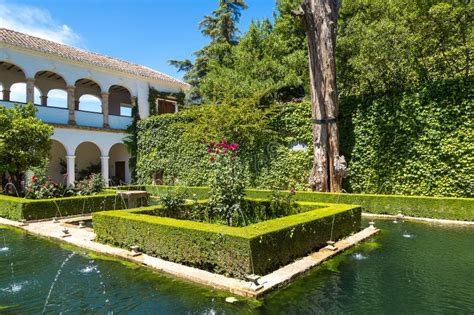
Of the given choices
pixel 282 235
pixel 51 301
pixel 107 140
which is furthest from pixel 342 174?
pixel 107 140

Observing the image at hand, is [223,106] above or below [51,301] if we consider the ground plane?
above

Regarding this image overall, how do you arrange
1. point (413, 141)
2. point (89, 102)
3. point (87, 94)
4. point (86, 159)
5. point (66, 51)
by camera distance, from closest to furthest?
point (413, 141), point (66, 51), point (87, 94), point (89, 102), point (86, 159)

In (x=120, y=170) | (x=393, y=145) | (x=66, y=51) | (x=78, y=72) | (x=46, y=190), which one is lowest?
(x=46, y=190)

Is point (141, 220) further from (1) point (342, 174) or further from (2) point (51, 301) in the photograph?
(1) point (342, 174)

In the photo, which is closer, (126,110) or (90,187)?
(90,187)

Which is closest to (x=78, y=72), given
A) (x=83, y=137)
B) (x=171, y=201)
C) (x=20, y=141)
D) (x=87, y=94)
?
(x=87, y=94)

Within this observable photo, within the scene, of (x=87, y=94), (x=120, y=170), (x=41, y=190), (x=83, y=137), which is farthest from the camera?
(x=120, y=170)

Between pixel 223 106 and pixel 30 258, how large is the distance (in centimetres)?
1109

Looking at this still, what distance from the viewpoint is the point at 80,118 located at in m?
19.6

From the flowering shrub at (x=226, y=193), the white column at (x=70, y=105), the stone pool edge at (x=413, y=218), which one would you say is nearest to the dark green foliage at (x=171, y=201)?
the flowering shrub at (x=226, y=193)

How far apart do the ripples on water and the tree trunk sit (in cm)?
614

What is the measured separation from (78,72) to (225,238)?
17904 mm

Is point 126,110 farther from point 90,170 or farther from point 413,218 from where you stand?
Answer: point 413,218

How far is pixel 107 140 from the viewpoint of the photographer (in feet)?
67.3
